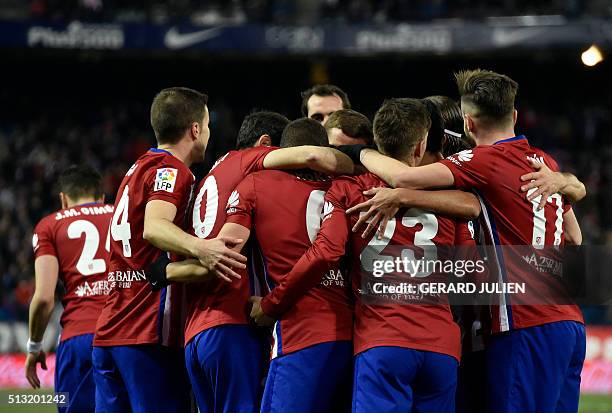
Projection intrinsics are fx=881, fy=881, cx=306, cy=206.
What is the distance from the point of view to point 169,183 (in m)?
5.07

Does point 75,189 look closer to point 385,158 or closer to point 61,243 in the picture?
point 61,243

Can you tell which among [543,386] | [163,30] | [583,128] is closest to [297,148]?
[543,386]

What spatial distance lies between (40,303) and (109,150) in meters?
16.0

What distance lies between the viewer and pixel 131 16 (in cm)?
2134

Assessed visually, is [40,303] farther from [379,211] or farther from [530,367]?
[530,367]

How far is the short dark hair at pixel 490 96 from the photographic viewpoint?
15.6 feet

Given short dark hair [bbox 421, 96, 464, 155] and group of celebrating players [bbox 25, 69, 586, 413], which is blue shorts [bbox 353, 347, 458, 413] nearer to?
group of celebrating players [bbox 25, 69, 586, 413]

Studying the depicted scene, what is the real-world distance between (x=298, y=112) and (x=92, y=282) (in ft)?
54.6

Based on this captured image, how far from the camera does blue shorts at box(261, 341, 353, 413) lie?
14.7 ft

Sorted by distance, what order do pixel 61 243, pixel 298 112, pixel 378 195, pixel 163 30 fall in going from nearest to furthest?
pixel 378 195 → pixel 61 243 → pixel 163 30 → pixel 298 112

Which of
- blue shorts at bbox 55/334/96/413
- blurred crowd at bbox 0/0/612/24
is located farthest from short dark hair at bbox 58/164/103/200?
blurred crowd at bbox 0/0/612/24

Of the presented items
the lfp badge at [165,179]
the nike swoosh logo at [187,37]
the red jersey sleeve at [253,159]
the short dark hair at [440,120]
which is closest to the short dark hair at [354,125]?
the short dark hair at [440,120]

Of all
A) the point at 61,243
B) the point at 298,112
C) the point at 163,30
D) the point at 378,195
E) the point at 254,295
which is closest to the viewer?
the point at 378,195

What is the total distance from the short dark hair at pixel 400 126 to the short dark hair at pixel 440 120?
1.28ft
